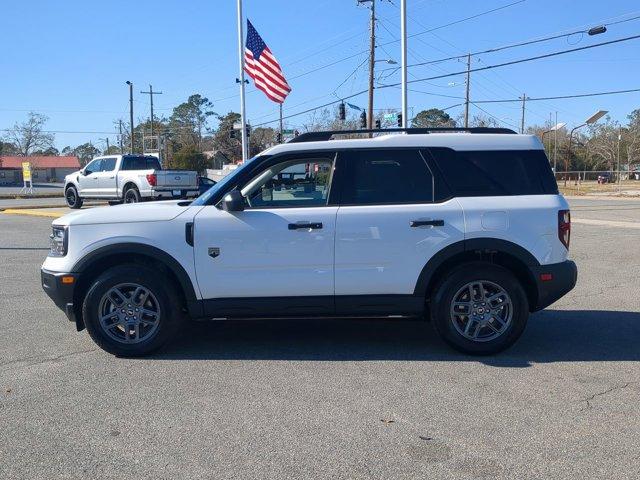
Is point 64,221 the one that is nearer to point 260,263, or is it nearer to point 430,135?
point 260,263

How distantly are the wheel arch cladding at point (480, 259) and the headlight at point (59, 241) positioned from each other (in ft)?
10.4

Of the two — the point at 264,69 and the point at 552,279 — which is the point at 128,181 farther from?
the point at 552,279

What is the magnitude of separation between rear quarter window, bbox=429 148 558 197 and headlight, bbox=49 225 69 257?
340 cm

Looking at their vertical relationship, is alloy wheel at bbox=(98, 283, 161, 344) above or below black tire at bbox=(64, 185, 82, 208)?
below

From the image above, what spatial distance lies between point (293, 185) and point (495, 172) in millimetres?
1846

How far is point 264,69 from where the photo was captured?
71.4 feet

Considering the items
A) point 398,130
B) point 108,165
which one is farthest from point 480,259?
point 108,165

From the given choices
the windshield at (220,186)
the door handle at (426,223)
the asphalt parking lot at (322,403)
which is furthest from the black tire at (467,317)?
the windshield at (220,186)

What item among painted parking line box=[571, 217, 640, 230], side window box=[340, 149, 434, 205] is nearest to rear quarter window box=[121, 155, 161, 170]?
painted parking line box=[571, 217, 640, 230]

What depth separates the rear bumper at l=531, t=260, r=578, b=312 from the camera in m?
5.29

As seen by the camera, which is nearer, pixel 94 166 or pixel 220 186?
pixel 220 186

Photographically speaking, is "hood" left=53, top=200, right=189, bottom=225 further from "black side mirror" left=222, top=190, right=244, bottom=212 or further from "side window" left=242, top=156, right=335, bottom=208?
"side window" left=242, top=156, right=335, bottom=208

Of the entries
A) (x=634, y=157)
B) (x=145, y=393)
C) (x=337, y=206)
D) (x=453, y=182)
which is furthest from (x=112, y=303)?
(x=634, y=157)

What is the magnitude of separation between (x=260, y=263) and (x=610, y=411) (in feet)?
9.64
